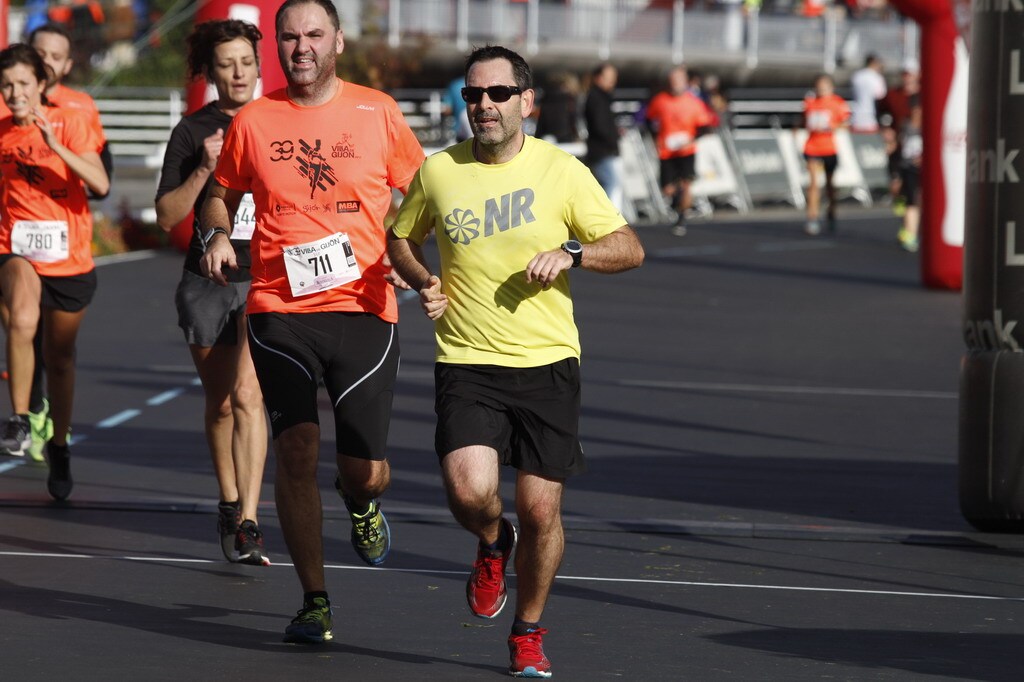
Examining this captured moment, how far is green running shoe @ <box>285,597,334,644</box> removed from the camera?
6.12 m

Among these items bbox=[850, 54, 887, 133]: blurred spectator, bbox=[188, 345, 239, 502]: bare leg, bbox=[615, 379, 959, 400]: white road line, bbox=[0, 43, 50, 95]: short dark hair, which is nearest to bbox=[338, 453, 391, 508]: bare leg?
bbox=[188, 345, 239, 502]: bare leg

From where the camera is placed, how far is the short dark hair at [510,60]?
19.2ft

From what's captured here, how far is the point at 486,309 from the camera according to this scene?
5855 millimetres

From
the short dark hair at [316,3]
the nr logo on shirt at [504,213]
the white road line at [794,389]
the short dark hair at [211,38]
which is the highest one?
the short dark hair at [316,3]

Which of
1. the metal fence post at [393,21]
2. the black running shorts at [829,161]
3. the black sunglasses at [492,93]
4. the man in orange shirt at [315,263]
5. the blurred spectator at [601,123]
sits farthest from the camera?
the metal fence post at [393,21]

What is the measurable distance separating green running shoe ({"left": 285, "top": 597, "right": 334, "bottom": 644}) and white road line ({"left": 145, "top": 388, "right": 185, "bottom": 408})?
5916mm

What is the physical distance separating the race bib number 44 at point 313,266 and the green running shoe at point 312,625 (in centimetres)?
101

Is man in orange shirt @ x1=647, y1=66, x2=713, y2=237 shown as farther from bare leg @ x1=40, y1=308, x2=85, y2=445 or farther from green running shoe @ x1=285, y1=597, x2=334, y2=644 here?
green running shoe @ x1=285, y1=597, x2=334, y2=644

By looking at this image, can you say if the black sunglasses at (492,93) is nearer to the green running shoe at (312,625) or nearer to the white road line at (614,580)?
the green running shoe at (312,625)

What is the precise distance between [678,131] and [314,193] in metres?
19.4

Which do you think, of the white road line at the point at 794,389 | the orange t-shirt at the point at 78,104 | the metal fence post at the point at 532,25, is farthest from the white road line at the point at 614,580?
the metal fence post at the point at 532,25

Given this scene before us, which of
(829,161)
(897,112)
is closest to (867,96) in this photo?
(897,112)

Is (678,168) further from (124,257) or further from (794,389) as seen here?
(794,389)

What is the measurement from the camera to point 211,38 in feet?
24.5
